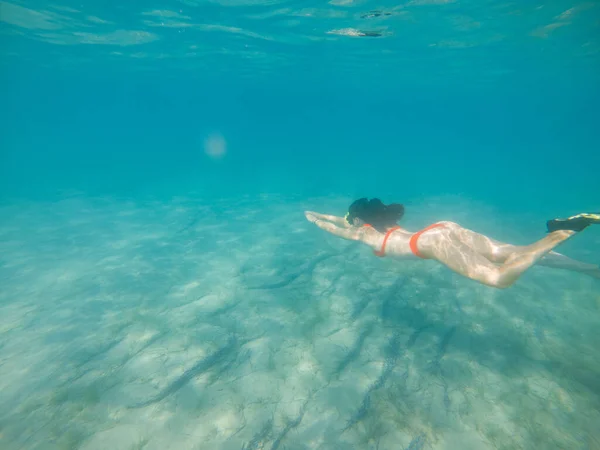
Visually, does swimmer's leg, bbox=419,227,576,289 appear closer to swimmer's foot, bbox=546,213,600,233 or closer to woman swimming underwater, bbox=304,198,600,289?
woman swimming underwater, bbox=304,198,600,289

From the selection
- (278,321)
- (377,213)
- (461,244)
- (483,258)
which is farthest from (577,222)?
(278,321)

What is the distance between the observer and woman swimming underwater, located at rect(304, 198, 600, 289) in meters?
4.18

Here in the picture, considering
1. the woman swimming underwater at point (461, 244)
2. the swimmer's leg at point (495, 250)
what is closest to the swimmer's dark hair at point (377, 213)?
the woman swimming underwater at point (461, 244)

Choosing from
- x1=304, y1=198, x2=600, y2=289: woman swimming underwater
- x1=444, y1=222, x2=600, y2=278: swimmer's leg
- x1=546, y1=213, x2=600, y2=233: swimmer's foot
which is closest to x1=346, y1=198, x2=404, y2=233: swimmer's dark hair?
x1=304, y1=198, x2=600, y2=289: woman swimming underwater

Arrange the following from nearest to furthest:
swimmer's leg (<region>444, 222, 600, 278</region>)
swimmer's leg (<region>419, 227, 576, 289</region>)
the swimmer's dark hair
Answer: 1. swimmer's leg (<region>419, 227, 576, 289</region>)
2. swimmer's leg (<region>444, 222, 600, 278</region>)
3. the swimmer's dark hair

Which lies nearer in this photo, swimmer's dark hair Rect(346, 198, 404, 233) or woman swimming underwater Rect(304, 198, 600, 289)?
woman swimming underwater Rect(304, 198, 600, 289)

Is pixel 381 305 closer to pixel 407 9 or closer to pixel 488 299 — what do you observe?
pixel 488 299

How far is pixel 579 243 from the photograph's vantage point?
12719 mm

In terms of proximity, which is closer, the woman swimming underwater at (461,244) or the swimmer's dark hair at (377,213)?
the woman swimming underwater at (461,244)

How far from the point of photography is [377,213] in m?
5.98

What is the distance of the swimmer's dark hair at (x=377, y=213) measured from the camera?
19.6 ft

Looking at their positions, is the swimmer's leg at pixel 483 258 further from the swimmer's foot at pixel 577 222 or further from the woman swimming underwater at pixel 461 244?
the swimmer's foot at pixel 577 222

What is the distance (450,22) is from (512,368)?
66.5 ft

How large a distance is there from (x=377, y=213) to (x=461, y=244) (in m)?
1.65
